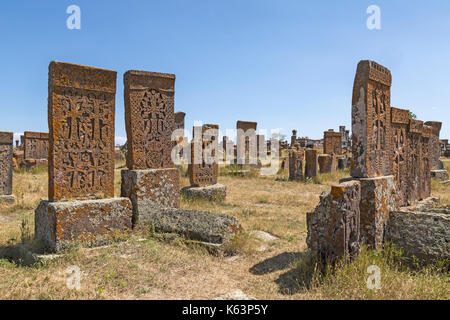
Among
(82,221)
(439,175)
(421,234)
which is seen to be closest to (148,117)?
(82,221)

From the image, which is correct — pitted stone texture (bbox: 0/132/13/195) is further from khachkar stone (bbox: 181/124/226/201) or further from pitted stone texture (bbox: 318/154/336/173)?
pitted stone texture (bbox: 318/154/336/173)

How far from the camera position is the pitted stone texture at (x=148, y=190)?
4.89 meters

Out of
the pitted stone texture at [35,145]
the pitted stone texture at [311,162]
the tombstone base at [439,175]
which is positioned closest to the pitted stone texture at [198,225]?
Result: the pitted stone texture at [311,162]

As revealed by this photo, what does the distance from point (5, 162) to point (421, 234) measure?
28.8 ft

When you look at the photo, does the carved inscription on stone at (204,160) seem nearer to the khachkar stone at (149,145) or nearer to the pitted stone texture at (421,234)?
the khachkar stone at (149,145)

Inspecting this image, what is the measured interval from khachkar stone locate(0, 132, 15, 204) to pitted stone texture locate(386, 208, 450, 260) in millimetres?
8203

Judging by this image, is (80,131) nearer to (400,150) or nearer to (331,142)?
(400,150)

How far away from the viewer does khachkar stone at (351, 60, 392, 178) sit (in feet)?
12.9

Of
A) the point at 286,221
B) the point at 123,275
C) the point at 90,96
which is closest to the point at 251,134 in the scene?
the point at 286,221

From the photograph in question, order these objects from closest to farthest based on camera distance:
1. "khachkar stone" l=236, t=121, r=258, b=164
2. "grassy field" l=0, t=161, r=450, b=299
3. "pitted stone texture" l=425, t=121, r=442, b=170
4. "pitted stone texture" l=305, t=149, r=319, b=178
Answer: "grassy field" l=0, t=161, r=450, b=299
"pitted stone texture" l=425, t=121, r=442, b=170
"pitted stone texture" l=305, t=149, r=319, b=178
"khachkar stone" l=236, t=121, r=258, b=164

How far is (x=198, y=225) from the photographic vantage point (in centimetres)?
453

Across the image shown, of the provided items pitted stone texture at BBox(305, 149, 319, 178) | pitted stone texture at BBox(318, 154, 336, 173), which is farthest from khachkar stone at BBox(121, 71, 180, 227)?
pitted stone texture at BBox(318, 154, 336, 173)

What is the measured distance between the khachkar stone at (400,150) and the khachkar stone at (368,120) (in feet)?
2.17

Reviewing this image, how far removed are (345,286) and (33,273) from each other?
3.14m
